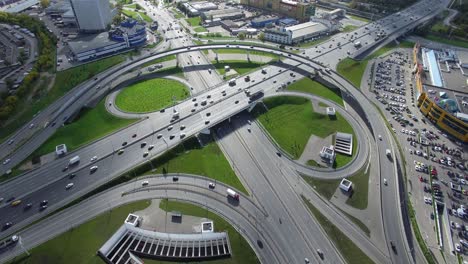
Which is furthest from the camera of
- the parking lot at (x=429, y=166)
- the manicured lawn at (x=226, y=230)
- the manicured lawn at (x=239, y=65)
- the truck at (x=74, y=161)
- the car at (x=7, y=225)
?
the manicured lawn at (x=239, y=65)

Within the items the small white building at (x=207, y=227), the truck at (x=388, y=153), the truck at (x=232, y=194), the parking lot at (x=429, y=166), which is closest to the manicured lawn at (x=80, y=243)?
the small white building at (x=207, y=227)

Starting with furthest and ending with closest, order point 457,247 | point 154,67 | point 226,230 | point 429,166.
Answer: point 154,67, point 429,166, point 457,247, point 226,230

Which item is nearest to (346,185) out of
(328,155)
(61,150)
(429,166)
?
(328,155)

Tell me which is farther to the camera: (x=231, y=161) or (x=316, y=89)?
(x=316, y=89)

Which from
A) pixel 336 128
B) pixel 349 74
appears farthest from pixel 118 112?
pixel 349 74

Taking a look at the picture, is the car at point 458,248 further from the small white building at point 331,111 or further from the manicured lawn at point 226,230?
the small white building at point 331,111

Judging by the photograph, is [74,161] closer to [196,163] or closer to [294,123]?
[196,163]

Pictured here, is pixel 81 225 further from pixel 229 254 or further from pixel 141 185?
pixel 229 254
